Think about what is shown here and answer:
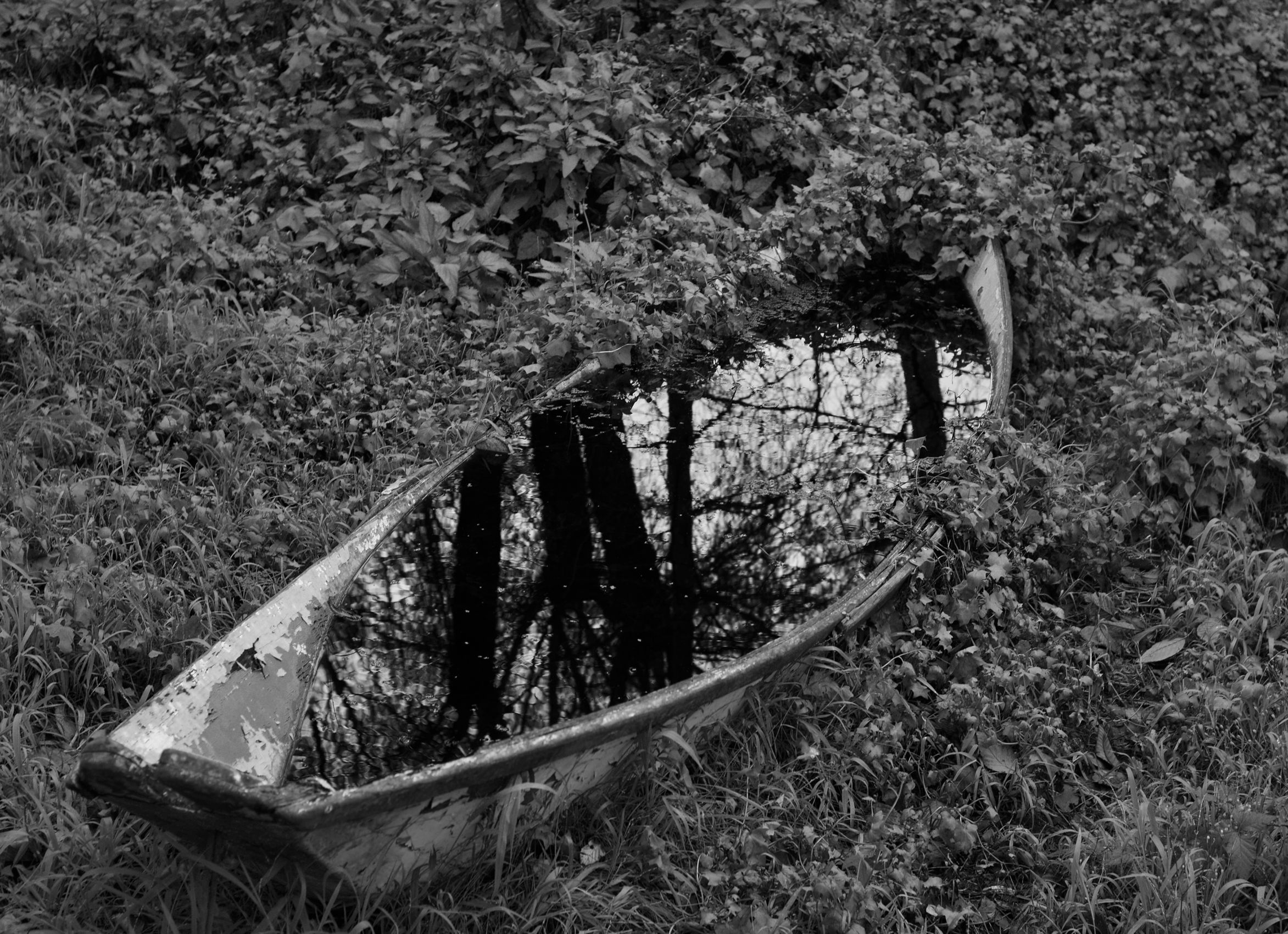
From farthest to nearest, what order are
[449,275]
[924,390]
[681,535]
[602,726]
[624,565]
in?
1. [449,275]
2. [924,390]
3. [681,535]
4. [624,565]
5. [602,726]

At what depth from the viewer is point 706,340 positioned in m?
4.10

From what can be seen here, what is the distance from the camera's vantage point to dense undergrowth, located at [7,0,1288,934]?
8.23 feet

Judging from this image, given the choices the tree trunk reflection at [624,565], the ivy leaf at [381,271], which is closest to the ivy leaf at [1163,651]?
the tree trunk reflection at [624,565]

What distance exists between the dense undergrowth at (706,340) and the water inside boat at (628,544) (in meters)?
0.22

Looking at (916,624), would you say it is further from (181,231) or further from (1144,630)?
(181,231)

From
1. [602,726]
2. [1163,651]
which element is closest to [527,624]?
[602,726]

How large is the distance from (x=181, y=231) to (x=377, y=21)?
167 centimetres

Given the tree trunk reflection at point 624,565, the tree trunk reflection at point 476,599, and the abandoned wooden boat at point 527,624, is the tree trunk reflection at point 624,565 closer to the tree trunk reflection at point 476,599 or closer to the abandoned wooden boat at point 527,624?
the abandoned wooden boat at point 527,624

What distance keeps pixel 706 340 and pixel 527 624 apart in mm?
1654

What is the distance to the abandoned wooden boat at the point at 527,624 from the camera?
2102 millimetres

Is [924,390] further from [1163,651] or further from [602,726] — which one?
[602,726]

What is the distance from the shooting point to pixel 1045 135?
5766 millimetres

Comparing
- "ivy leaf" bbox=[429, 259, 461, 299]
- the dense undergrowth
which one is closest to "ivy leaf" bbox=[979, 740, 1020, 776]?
the dense undergrowth

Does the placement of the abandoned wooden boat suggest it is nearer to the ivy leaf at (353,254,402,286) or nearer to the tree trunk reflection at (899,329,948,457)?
the tree trunk reflection at (899,329,948,457)
